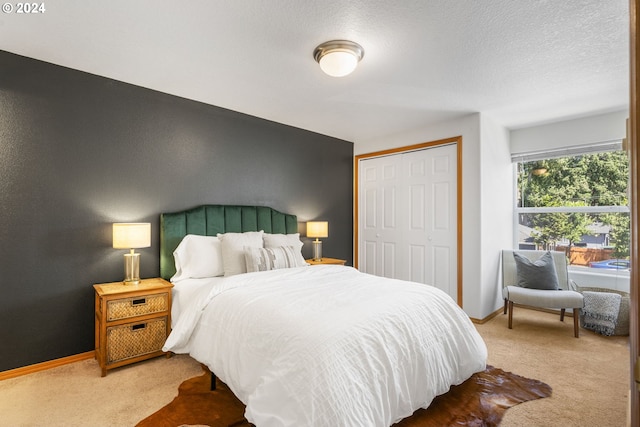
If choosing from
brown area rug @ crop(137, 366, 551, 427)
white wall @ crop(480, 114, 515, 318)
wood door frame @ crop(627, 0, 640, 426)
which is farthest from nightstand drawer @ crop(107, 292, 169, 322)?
white wall @ crop(480, 114, 515, 318)

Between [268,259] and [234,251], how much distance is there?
1.14 feet

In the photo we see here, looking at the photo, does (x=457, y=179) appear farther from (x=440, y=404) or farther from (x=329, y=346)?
(x=329, y=346)

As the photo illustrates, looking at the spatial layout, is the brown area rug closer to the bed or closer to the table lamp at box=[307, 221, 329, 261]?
the bed

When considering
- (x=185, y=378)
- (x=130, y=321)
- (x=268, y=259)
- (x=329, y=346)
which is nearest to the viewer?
(x=329, y=346)

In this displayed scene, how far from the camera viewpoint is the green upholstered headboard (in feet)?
10.3

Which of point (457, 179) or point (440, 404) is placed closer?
point (440, 404)

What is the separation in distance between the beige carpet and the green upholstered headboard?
963 mm

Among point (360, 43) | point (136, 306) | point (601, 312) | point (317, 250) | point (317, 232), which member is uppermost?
point (360, 43)

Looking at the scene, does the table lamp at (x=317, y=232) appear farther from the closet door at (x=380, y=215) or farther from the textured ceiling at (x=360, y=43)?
the textured ceiling at (x=360, y=43)

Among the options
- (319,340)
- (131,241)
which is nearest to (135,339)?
(131,241)

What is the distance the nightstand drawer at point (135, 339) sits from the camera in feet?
8.18

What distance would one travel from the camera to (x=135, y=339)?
260cm

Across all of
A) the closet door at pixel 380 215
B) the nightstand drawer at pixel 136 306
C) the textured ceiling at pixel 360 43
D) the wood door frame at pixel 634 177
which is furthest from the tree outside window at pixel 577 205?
the nightstand drawer at pixel 136 306

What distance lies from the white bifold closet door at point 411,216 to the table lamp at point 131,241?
3.26 m
